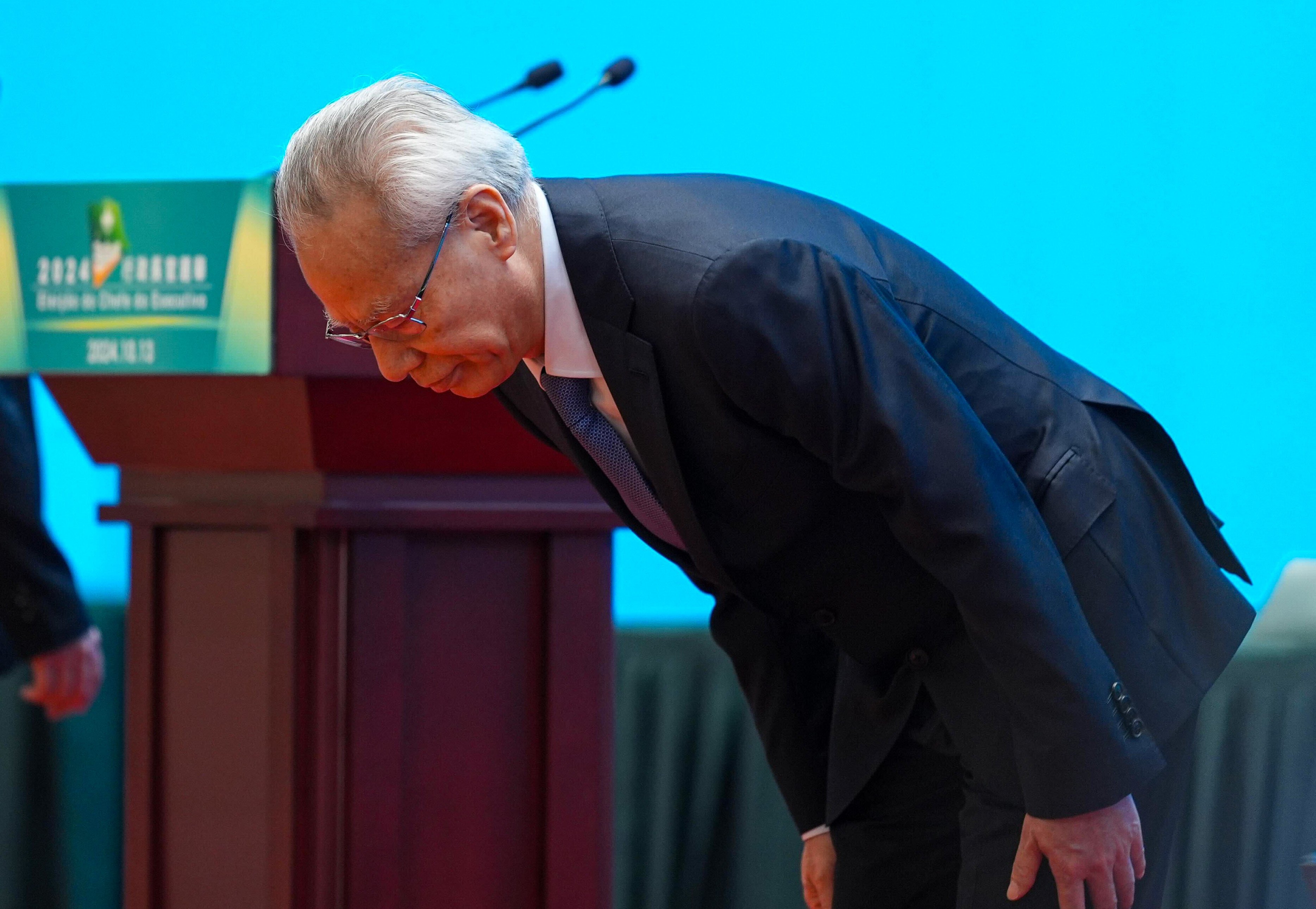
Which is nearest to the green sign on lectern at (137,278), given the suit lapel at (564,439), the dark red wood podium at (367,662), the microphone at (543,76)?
the dark red wood podium at (367,662)

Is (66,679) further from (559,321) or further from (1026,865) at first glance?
(1026,865)

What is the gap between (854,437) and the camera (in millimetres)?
875

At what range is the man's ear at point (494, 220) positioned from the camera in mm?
938

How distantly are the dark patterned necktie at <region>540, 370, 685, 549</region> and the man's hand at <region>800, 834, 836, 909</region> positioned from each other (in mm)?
393

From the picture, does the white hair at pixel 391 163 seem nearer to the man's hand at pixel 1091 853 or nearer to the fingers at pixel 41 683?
the man's hand at pixel 1091 853

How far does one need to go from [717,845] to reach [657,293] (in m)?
1.54

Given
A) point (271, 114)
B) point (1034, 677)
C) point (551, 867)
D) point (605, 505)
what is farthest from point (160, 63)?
point (1034, 677)

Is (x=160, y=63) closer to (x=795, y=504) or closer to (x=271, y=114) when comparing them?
(x=271, y=114)

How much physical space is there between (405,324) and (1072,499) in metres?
0.51

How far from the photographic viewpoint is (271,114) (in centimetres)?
282

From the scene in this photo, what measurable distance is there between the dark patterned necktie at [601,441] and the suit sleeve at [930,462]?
0.63ft

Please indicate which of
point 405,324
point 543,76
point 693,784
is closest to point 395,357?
point 405,324

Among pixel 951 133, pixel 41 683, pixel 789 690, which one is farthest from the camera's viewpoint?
pixel 951 133

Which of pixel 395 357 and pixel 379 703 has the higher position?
pixel 395 357
